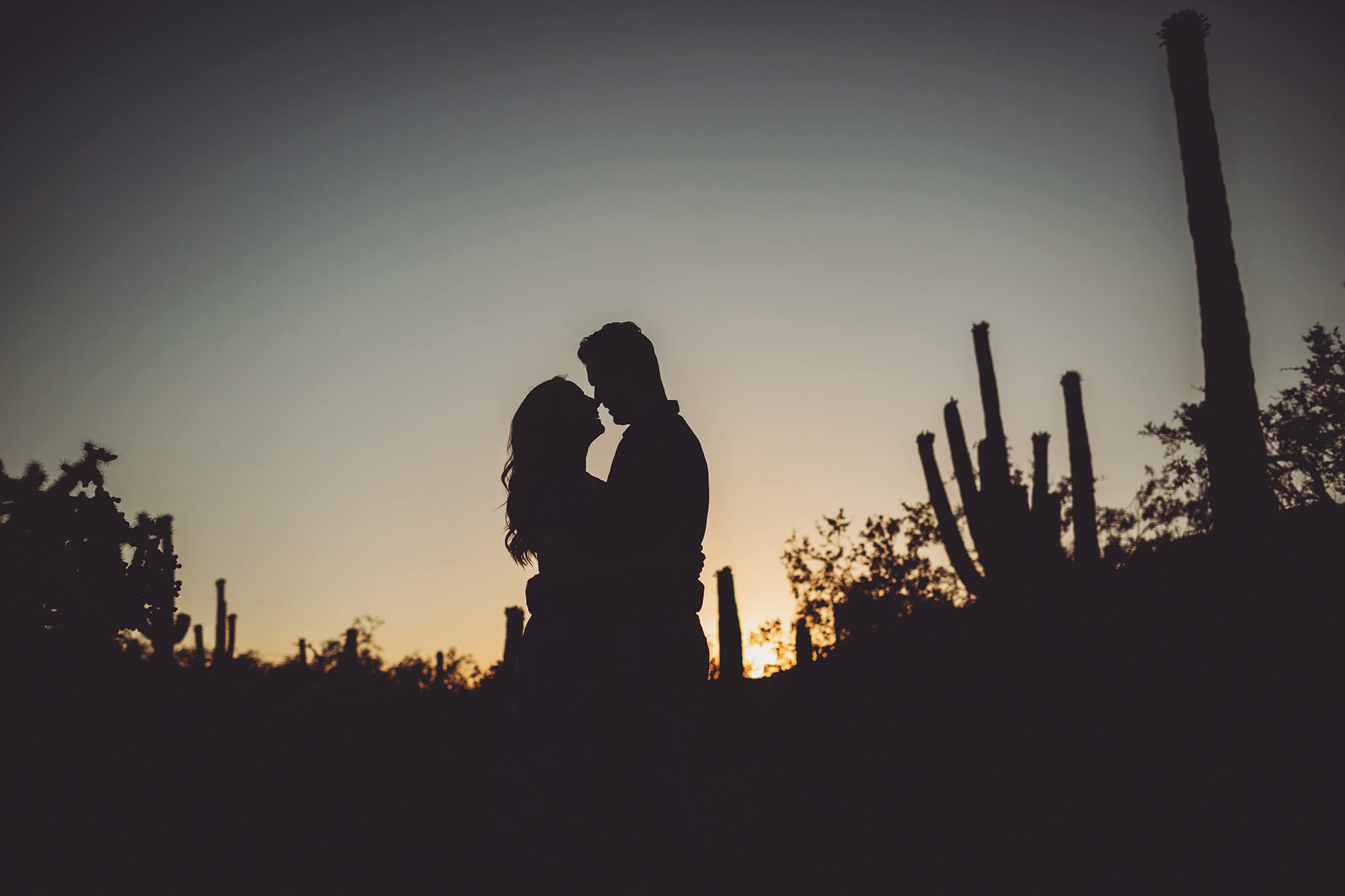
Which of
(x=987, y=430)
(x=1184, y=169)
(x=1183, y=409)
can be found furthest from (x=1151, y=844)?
(x=1183, y=409)

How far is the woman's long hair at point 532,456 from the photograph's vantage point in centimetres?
256

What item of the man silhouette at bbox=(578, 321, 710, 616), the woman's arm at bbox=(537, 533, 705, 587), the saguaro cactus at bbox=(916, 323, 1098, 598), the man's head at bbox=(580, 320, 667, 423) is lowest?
the woman's arm at bbox=(537, 533, 705, 587)

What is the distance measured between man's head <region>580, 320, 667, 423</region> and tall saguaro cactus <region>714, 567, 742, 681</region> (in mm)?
15295

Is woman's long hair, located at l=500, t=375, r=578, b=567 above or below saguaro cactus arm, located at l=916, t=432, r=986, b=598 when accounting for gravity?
below

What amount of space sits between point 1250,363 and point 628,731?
8.75 meters

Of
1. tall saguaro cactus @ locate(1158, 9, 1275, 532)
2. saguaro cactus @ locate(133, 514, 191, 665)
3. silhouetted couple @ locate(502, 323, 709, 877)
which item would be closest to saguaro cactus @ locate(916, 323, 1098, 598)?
tall saguaro cactus @ locate(1158, 9, 1275, 532)

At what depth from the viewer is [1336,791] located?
520 cm

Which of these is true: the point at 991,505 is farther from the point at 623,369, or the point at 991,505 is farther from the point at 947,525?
the point at 623,369

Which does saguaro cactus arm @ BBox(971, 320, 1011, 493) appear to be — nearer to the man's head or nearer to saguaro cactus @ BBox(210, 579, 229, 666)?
the man's head

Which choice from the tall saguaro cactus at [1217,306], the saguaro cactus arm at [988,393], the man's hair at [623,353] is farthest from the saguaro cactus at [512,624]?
the man's hair at [623,353]

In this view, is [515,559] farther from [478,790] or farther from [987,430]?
[987,430]

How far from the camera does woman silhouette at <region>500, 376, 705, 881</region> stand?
2.40m

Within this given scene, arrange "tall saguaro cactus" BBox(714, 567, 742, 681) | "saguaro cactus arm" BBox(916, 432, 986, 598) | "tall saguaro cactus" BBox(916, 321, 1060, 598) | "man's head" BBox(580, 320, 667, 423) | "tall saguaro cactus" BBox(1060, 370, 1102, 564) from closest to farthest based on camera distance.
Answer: "man's head" BBox(580, 320, 667, 423) → "tall saguaro cactus" BBox(1060, 370, 1102, 564) → "tall saguaro cactus" BBox(916, 321, 1060, 598) → "saguaro cactus arm" BBox(916, 432, 986, 598) → "tall saguaro cactus" BBox(714, 567, 742, 681)

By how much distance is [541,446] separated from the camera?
264cm
